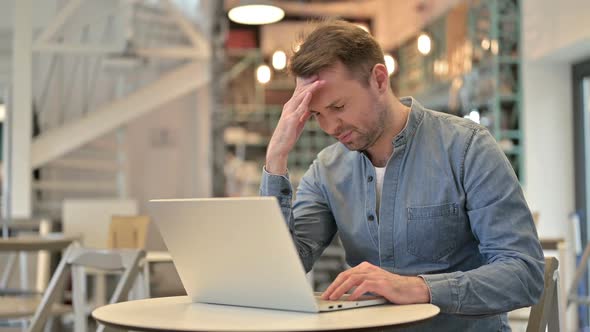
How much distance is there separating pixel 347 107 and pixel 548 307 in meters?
0.68

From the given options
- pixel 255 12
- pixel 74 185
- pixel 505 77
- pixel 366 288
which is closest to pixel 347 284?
pixel 366 288

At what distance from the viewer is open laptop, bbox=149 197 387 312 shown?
4.82 ft

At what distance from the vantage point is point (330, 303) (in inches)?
62.1

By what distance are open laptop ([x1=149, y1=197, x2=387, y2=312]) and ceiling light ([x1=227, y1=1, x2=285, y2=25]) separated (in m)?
4.29

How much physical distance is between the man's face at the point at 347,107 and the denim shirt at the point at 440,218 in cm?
10

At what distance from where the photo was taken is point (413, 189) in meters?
1.95

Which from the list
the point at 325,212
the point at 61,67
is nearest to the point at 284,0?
the point at 61,67

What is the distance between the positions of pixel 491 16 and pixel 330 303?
6.78 metres

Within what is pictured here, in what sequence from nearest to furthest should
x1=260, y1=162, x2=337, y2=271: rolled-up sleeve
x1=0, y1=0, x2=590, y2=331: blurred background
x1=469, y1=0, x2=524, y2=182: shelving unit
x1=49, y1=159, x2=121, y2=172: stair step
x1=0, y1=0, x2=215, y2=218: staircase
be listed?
x1=260, y1=162, x2=337, y2=271: rolled-up sleeve, x1=0, y1=0, x2=590, y2=331: blurred background, x1=0, y1=0, x2=215, y2=218: staircase, x1=469, y1=0, x2=524, y2=182: shelving unit, x1=49, y1=159, x2=121, y2=172: stair step

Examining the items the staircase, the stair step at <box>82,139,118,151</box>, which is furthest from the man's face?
the stair step at <box>82,139,118,151</box>

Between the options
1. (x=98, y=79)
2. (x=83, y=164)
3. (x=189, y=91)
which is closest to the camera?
(x=189, y=91)

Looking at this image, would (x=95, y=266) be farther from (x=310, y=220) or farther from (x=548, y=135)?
(x=548, y=135)

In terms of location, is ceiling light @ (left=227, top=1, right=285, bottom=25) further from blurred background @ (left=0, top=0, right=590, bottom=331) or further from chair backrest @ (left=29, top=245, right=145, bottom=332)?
chair backrest @ (left=29, top=245, right=145, bottom=332)

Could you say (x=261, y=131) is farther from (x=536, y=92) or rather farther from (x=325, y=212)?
(x=325, y=212)
